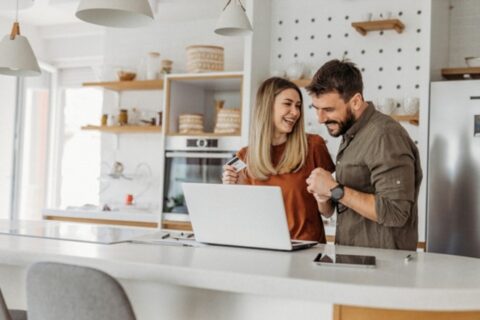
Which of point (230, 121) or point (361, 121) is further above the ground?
point (230, 121)

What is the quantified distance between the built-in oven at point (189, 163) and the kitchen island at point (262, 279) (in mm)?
2377

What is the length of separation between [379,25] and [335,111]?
77.9 inches

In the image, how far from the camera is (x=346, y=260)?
5.89ft

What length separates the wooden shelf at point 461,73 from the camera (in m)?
3.94

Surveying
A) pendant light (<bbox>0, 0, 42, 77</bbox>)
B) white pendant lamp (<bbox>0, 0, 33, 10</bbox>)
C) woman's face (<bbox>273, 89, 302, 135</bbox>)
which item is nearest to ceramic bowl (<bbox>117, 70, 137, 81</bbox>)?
white pendant lamp (<bbox>0, 0, 33, 10</bbox>)

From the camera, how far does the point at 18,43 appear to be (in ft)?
9.98

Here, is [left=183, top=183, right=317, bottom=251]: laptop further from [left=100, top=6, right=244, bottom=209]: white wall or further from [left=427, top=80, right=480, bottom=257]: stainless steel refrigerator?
[left=100, top=6, right=244, bottom=209]: white wall

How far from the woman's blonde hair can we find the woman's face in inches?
0.7

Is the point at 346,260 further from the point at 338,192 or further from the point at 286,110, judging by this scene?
→ the point at 286,110

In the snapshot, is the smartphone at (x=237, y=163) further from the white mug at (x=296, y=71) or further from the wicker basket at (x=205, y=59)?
the wicker basket at (x=205, y=59)

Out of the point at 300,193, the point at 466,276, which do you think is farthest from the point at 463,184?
the point at 466,276

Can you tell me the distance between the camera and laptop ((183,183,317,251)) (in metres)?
1.96

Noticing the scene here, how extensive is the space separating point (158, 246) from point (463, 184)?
226cm

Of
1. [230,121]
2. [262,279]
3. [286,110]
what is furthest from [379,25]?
[262,279]
